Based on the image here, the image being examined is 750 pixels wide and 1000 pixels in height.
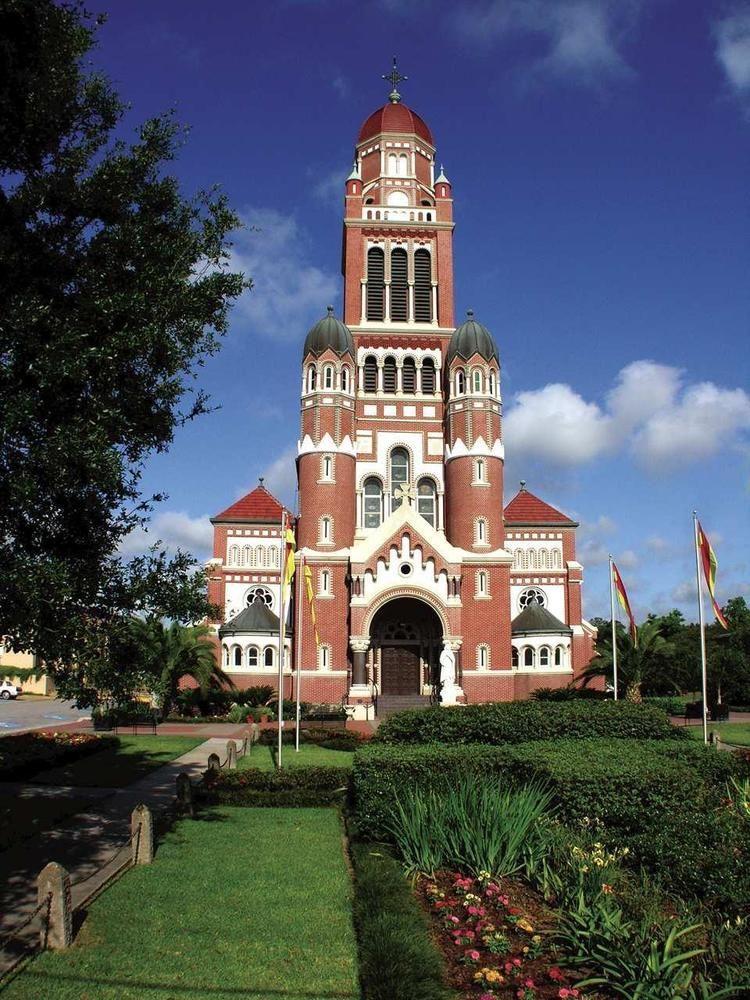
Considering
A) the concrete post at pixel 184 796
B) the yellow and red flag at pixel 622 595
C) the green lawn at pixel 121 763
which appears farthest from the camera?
the yellow and red flag at pixel 622 595

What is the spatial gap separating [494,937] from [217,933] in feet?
10.2

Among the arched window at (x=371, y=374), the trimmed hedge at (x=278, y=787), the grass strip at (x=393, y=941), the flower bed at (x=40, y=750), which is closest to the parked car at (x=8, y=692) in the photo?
the arched window at (x=371, y=374)

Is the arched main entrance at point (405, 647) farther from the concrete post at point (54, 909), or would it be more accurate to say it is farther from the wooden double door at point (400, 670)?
the concrete post at point (54, 909)

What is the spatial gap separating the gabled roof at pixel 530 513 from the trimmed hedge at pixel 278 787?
3510 centimetres

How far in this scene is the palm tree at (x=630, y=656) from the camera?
4106 centimetres

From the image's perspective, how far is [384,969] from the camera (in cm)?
795

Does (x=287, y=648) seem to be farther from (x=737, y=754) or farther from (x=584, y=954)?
(x=584, y=954)

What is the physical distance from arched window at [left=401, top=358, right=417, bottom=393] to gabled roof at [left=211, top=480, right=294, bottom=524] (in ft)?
33.4

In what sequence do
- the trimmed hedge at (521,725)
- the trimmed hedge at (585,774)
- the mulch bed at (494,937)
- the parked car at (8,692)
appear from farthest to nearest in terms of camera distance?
the parked car at (8,692) < the trimmed hedge at (521,725) < the trimmed hedge at (585,774) < the mulch bed at (494,937)

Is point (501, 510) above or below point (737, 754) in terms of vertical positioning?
above

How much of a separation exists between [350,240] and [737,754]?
42013 millimetres

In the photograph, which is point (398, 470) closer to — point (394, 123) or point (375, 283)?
point (375, 283)

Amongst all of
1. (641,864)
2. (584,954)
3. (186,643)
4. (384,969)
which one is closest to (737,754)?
(641,864)

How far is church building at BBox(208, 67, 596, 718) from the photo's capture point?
42.7 meters
